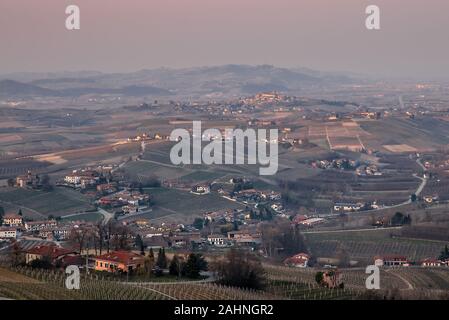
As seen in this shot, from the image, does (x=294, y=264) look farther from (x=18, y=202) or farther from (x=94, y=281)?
(x=18, y=202)

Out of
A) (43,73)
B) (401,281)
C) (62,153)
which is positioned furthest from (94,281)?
(43,73)

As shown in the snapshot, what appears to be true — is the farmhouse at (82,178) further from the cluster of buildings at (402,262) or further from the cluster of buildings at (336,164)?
the cluster of buildings at (402,262)

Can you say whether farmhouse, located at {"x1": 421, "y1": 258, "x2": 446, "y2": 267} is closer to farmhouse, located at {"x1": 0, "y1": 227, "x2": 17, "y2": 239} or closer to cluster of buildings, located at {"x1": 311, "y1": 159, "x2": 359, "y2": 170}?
farmhouse, located at {"x1": 0, "y1": 227, "x2": 17, "y2": 239}

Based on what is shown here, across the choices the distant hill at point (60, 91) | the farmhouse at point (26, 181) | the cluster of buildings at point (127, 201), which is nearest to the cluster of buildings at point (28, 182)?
the farmhouse at point (26, 181)

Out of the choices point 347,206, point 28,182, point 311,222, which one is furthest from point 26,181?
point 347,206

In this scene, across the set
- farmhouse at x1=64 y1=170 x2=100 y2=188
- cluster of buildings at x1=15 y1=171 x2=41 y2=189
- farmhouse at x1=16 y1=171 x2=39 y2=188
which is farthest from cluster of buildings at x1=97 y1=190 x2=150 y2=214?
farmhouse at x1=16 y1=171 x2=39 y2=188
